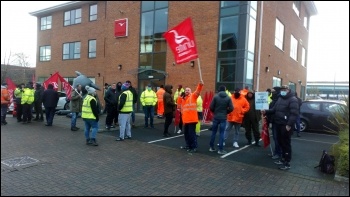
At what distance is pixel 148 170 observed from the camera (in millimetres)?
5766

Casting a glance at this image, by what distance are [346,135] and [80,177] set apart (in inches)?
209

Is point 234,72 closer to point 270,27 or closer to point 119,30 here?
point 270,27

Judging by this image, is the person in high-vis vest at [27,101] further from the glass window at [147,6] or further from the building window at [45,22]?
the building window at [45,22]

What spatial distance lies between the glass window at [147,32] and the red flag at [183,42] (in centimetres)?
1007

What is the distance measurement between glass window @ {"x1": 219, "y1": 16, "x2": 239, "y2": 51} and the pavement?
7096 millimetres

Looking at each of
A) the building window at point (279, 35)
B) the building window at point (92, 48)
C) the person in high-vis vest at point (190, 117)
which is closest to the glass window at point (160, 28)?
the building window at point (279, 35)

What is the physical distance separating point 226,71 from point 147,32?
5.89 metres

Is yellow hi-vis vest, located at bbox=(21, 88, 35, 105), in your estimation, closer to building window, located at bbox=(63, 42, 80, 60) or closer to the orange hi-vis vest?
the orange hi-vis vest

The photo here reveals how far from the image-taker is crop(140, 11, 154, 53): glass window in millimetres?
17312

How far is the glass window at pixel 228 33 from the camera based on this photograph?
14070 millimetres

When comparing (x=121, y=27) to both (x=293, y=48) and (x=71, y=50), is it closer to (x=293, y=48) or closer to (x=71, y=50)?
(x=71, y=50)

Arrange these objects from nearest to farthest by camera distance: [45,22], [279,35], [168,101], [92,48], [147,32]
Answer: [168,101] → [279,35] → [147,32] → [92,48] → [45,22]

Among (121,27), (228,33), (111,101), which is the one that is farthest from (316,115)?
(121,27)

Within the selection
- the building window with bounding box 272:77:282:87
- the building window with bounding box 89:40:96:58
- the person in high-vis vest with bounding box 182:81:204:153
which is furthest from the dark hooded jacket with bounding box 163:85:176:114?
the building window with bounding box 89:40:96:58
